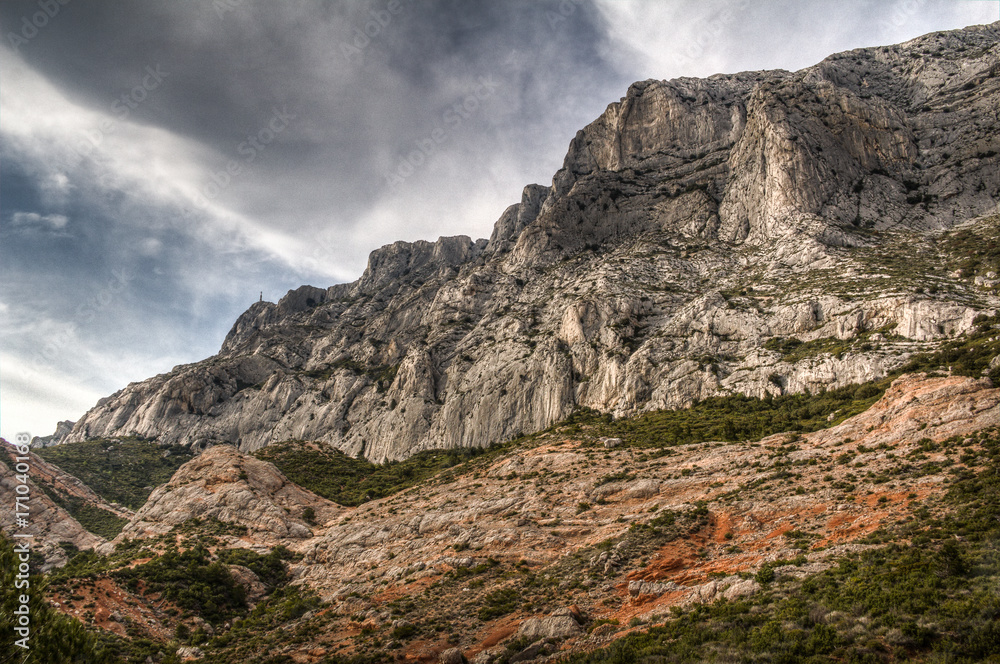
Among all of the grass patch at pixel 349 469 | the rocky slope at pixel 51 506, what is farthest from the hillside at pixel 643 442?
the grass patch at pixel 349 469

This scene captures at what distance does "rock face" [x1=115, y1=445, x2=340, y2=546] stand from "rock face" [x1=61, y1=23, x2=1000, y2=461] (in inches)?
1235

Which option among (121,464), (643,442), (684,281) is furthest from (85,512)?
(684,281)

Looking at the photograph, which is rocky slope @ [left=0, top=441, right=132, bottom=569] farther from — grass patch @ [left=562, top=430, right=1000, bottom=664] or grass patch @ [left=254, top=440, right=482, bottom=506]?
grass patch @ [left=562, top=430, right=1000, bottom=664]

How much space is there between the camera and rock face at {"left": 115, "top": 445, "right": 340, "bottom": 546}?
181ft

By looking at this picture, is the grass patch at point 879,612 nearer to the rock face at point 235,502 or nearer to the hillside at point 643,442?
the hillside at point 643,442

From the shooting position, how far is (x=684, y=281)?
93125 mm

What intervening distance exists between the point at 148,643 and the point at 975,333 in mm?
76576

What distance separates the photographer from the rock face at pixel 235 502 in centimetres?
5509

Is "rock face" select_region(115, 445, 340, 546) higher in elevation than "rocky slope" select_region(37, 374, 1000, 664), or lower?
higher

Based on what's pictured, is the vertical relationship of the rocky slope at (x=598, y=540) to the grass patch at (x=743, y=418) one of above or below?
below

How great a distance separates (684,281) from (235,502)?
80.2 metres

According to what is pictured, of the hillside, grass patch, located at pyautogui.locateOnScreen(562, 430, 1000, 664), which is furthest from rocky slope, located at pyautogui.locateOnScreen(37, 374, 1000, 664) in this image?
grass patch, located at pyautogui.locateOnScreen(562, 430, 1000, 664)

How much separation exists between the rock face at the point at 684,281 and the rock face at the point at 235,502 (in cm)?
3136

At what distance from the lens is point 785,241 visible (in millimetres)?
86000
